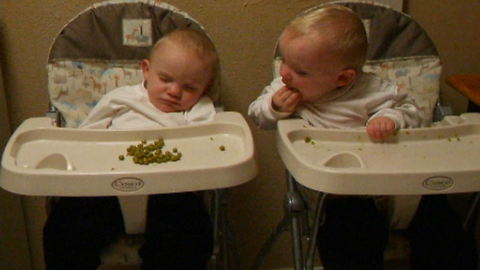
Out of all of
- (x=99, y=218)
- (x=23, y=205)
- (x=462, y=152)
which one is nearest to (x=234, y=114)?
(x=99, y=218)

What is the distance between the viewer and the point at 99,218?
116 cm

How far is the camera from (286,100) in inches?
47.6

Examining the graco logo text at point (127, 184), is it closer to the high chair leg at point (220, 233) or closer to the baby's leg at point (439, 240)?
the high chair leg at point (220, 233)

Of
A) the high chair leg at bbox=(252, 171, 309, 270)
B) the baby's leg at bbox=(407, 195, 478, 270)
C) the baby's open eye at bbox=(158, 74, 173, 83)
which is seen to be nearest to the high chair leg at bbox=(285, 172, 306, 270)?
the high chair leg at bbox=(252, 171, 309, 270)

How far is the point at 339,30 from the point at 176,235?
1.76 feet

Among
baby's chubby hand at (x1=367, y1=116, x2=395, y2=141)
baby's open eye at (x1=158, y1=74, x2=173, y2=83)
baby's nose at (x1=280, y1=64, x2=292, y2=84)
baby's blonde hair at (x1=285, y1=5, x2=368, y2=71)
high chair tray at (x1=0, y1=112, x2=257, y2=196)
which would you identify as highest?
baby's blonde hair at (x1=285, y1=5, x2=368, y2=71)

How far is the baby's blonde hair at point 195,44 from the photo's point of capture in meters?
1.25

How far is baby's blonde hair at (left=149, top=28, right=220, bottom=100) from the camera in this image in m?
1.25

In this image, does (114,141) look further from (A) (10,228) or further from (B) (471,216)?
(B) (471,216)

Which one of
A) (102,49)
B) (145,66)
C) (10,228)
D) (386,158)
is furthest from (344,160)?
(10,228)

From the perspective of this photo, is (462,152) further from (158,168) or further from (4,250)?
(4,250)

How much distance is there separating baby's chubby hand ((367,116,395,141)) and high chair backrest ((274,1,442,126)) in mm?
261

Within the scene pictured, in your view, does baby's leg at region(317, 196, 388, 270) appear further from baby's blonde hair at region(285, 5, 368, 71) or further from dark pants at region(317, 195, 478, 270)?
baby's blonde hair at region(285, 5, 368, 71)

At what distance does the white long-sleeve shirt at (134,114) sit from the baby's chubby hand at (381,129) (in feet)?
1.15
